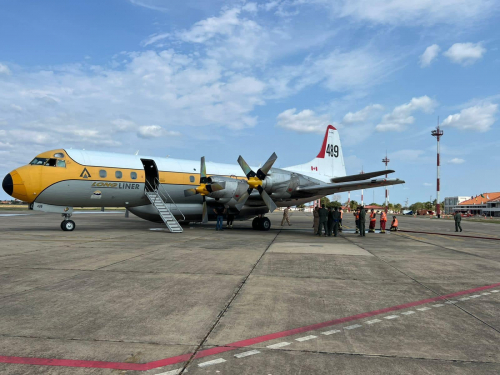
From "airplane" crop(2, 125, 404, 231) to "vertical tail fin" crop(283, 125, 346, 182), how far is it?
4.38 meters

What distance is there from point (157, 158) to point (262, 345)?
19.5 meters

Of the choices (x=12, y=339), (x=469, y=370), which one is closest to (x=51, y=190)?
(x=12, y=339)

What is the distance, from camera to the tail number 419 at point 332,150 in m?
29.6

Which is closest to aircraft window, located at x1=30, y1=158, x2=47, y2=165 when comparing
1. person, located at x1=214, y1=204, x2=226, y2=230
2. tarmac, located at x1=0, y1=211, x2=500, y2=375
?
tarmac, located at x1=0, y1=211, x2=500, y2=375

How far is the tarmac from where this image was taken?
3947mm

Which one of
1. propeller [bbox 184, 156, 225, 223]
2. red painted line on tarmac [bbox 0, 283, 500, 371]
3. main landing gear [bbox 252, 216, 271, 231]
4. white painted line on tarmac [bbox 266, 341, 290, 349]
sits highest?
propeller [bbox 184, 156, 225, 223]

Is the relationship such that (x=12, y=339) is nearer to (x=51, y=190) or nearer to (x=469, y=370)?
(x=469, y=370)

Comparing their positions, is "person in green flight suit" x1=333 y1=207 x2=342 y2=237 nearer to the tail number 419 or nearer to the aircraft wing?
the aircraft wing

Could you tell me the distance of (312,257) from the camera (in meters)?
11.8

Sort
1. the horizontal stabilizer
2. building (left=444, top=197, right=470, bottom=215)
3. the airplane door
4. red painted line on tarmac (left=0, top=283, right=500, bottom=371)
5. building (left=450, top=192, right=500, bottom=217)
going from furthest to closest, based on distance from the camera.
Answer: building (left=444, top=197, right=470, bottom=215) → building (left=450, top=192, right=500, bottom=217) → the airplane door → the horizontal stabilizer → red painted line on tarmac (left=0, top=283, right=500, bottom=371)

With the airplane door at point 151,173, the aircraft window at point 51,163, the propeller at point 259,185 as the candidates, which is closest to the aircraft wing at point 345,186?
the propeller at point 259,185

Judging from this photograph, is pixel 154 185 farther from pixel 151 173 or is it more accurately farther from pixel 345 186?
pixel 345 186

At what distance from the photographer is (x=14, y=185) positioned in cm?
1741

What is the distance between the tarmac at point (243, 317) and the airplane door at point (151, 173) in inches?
443
